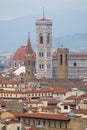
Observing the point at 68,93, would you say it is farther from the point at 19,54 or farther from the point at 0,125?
Result: the point at 19,54

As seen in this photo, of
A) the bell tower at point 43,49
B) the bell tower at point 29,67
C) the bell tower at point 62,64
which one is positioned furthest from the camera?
the bell tower at point 43,49

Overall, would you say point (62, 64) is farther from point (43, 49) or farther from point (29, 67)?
point (43, 49)

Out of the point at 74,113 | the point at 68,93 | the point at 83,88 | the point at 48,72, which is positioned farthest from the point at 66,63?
the point at 74,113

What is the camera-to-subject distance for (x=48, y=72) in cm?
12862

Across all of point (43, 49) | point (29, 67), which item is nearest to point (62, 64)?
point (29, 67)

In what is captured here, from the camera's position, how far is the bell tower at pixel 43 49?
422 feet

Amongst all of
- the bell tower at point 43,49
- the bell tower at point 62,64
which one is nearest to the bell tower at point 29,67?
the bell tower at point 62,64

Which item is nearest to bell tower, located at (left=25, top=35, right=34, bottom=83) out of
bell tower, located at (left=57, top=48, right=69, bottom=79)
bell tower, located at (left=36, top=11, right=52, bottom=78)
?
bell tower, located at (left=57, top=48, right=69, bottom=79)

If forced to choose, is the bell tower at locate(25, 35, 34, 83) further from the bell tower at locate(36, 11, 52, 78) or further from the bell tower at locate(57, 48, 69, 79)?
the bell tower at locate(36, 11, 52, 78)

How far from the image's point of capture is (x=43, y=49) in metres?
131

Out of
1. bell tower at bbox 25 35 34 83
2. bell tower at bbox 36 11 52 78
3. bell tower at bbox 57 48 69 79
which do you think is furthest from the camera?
bell tower at bbox 36 11 52 78

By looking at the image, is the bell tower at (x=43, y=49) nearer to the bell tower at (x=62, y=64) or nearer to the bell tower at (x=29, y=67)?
the bell tower at (x=62, y=64)

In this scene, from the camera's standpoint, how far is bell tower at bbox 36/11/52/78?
12862 cm

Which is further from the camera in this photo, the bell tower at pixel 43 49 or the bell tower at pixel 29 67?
the bell tower at pixel 43 49
